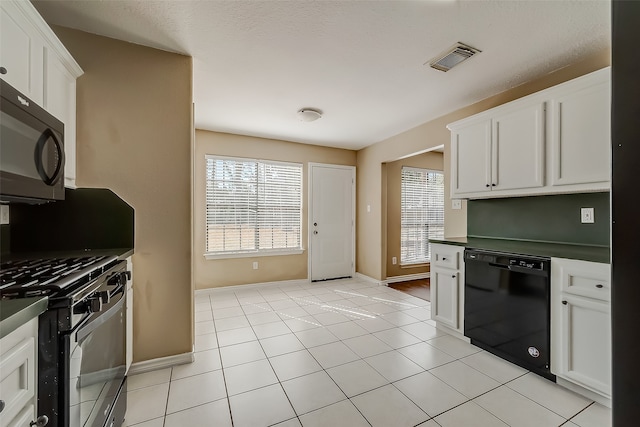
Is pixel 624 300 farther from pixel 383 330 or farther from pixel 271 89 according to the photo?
pixel 271 89

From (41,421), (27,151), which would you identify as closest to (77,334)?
(41,421)

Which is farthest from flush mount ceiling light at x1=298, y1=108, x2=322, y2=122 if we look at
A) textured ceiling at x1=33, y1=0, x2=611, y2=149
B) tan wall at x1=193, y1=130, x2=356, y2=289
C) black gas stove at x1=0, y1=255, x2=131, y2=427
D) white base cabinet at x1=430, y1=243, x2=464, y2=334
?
black gas stove at x1=0, y1=255, x2=131, y2=427

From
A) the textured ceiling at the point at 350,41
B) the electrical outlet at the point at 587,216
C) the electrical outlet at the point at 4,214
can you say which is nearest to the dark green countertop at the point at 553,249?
the electrical outlet at the point at 587,216

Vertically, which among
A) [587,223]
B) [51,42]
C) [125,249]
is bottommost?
[125,249]

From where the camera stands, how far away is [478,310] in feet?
7.86

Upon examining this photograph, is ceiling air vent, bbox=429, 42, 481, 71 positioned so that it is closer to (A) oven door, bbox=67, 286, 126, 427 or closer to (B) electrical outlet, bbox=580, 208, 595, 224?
(B) electrical outlet, bbox=580, 208, 595, 224

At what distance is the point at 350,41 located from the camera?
2.02 meters

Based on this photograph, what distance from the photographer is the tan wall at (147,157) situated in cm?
197

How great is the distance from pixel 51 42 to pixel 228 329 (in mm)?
2620

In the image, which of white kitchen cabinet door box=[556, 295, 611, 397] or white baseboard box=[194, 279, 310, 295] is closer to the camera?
white kitchen cabinet door box=[556, 295, 611, 397]

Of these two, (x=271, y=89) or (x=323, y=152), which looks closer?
(x=271, y=89)

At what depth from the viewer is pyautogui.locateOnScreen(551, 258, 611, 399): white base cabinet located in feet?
5.54

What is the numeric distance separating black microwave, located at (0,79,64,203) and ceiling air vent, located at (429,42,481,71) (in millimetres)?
2572

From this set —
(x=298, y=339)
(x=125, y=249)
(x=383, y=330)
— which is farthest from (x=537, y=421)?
(x=125, y=249)
